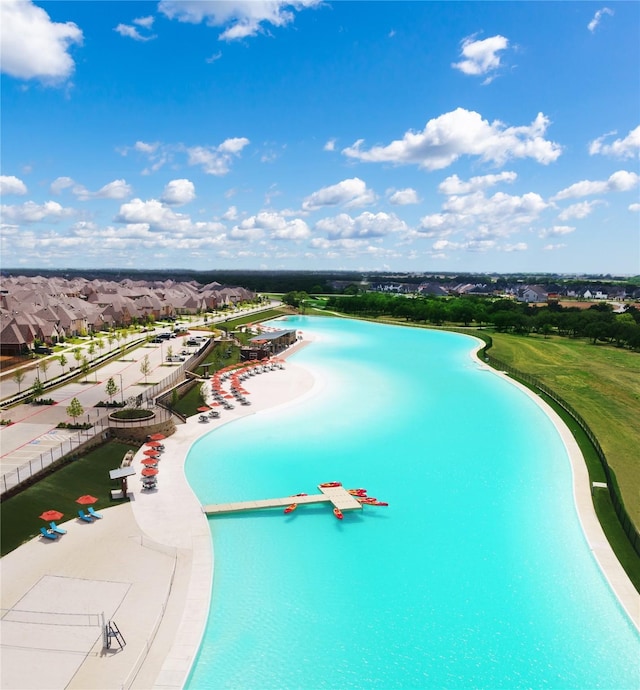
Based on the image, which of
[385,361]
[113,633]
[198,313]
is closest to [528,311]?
[385,361]

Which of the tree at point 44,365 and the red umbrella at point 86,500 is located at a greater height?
the tree at point 44,365

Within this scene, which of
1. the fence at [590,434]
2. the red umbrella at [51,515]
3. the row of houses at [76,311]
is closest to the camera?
the red umbrella at [51,515]

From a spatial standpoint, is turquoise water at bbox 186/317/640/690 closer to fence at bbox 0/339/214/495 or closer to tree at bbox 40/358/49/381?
fence at bbox 0/339/214/495

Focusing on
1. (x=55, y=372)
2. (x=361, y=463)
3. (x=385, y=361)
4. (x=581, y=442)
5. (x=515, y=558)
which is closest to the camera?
(x=515, y=558)

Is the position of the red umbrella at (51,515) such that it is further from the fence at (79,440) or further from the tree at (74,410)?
the tree at (74,410)

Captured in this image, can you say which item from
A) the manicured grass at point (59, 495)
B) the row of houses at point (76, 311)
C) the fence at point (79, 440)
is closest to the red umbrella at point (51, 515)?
the manicured grass at point (59, 495)

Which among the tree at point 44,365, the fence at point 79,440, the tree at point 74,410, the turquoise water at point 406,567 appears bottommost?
the turquoise water at point 406,567

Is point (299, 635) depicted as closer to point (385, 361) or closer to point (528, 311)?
point (385, 361)

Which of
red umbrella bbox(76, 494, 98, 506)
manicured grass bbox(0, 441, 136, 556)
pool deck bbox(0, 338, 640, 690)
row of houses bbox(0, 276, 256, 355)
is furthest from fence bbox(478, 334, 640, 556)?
row of houses bbox(0, 276, 256, 355)
